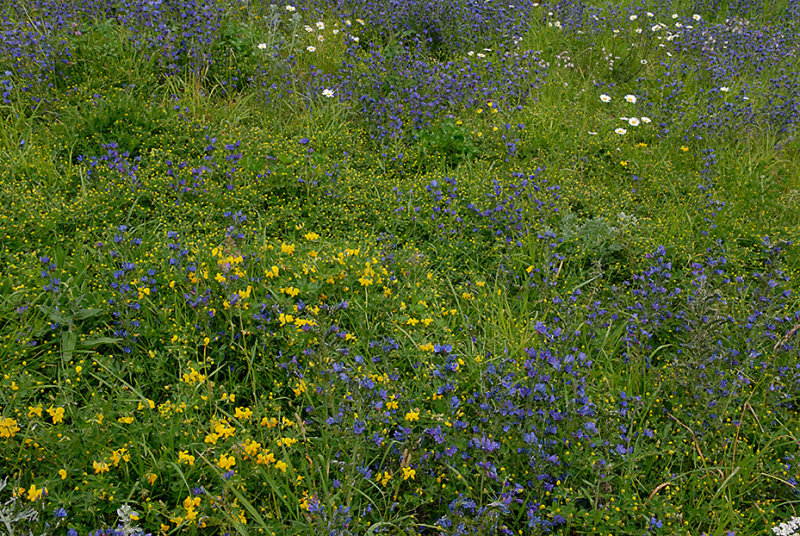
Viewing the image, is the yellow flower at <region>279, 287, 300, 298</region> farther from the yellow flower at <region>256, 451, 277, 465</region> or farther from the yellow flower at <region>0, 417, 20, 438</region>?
the yellow flower at <region>0, 417, 20, 438</region>

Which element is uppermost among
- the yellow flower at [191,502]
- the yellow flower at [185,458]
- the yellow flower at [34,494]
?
the yellow flower at [34,494]

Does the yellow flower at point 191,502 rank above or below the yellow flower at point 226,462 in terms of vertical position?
below

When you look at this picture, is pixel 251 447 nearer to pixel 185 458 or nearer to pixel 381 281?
pixel 185 458

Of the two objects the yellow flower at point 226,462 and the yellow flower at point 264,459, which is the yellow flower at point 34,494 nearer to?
the yellow flower at point 226,462

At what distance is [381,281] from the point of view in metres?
3.28

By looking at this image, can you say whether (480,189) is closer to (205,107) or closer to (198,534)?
(205,107)

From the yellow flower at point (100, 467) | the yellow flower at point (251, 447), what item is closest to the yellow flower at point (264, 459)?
the yellow flower at point (251, 447)

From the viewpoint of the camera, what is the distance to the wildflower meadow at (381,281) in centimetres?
241

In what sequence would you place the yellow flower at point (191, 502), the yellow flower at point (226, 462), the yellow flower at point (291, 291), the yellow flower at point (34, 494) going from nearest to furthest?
the yellow flower at point (34, 494) → the yellow flower at point (191, 502) → the yellow flower at point (226, 462) → the yellow flower at point (291, 291)

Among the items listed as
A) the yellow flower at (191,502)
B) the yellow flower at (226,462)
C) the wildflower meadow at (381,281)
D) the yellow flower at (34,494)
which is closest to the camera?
the yellow flower at (34,494)

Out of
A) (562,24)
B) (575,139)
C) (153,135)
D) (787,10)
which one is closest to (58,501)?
(153,135)

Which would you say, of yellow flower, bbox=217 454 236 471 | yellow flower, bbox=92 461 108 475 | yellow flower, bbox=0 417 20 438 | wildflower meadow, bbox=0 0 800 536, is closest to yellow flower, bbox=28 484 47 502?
wildflower meadow, bbox=0 0 800 536

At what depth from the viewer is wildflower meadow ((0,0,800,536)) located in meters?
2.41

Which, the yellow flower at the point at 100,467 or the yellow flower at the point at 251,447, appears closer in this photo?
the yellow flower at the point at 100,467
